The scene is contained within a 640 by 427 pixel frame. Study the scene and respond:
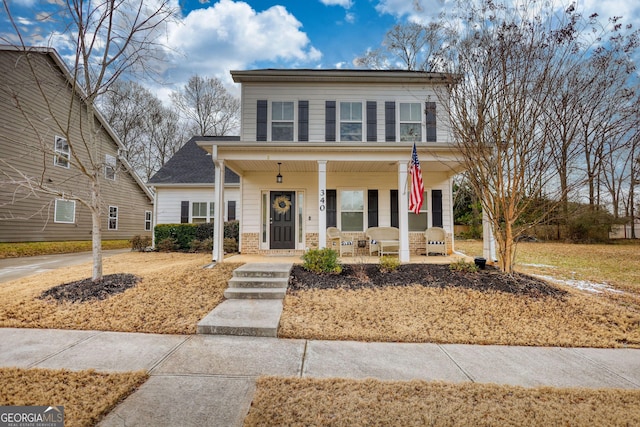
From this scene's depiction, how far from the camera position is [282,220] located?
973 centimetres

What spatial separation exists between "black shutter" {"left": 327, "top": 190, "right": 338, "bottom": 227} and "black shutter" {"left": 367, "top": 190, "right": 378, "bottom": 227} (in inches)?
42.0

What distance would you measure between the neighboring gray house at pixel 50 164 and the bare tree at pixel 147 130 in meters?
4.83

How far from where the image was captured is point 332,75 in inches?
362

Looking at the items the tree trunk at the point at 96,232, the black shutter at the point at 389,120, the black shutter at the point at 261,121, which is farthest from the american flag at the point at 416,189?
the tree trunk at the point at 96,232

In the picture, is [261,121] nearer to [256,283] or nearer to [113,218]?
[256,283]

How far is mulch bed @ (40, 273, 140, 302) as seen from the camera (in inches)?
196

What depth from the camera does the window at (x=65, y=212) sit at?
13.7 metres

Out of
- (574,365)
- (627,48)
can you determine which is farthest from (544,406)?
(627,48)

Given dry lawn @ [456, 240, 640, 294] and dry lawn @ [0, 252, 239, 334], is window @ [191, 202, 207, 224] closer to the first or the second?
dry lawn @ [0, 252, 239, 334]

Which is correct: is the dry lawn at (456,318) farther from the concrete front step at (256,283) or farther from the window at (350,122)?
the window at (350,122)

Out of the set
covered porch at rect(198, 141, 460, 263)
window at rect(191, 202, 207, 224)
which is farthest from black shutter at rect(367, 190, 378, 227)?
window at rect(191, 202, 207, 224)

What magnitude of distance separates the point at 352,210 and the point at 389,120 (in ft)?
10.1

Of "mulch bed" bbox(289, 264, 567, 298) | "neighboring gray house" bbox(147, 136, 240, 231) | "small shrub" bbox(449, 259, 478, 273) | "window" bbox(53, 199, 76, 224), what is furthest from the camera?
"neighboring gray house" bbox(147, 136, 240, 231)

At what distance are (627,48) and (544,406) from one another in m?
7.43
